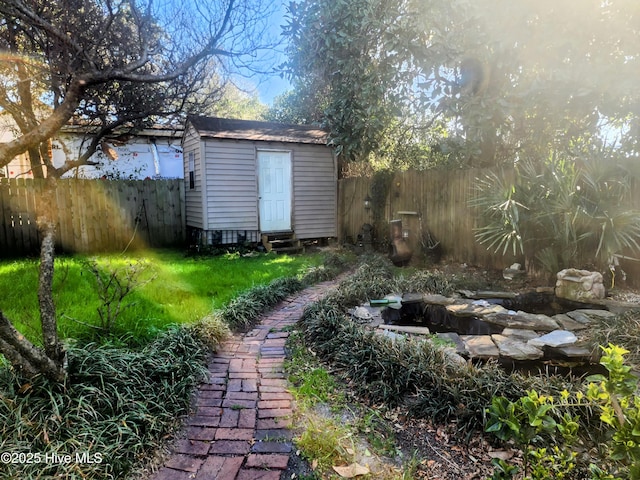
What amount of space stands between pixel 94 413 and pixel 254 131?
787 centimetres

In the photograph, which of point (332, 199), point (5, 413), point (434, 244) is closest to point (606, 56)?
point (434, 244)

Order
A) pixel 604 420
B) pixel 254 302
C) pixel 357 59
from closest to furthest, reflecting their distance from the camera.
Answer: pixel 604 420 < pixel 254 302 < pixel 357 59

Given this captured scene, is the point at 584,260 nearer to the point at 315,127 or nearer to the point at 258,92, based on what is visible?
the point at 258,92

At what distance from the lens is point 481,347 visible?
3.19m

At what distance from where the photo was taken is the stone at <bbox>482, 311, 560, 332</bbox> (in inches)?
144

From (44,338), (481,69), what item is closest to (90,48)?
(44,338)

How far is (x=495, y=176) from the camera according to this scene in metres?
5.65

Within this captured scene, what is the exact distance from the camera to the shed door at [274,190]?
8953 mm

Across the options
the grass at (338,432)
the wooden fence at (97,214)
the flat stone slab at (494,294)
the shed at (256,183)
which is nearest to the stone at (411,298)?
the flat stone slab at (494,294)

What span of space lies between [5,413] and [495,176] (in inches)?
230

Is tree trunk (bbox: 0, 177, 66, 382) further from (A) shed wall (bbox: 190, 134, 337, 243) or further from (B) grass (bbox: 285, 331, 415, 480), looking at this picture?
(A) shed wall (bbox: 190, 134, 337, 243)

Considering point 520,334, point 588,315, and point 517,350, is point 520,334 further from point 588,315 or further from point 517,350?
point 588,315

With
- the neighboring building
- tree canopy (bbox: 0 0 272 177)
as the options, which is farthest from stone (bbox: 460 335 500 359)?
the neighboring building

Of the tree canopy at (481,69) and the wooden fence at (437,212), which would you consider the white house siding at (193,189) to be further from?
the wooden fence at (437,212)
